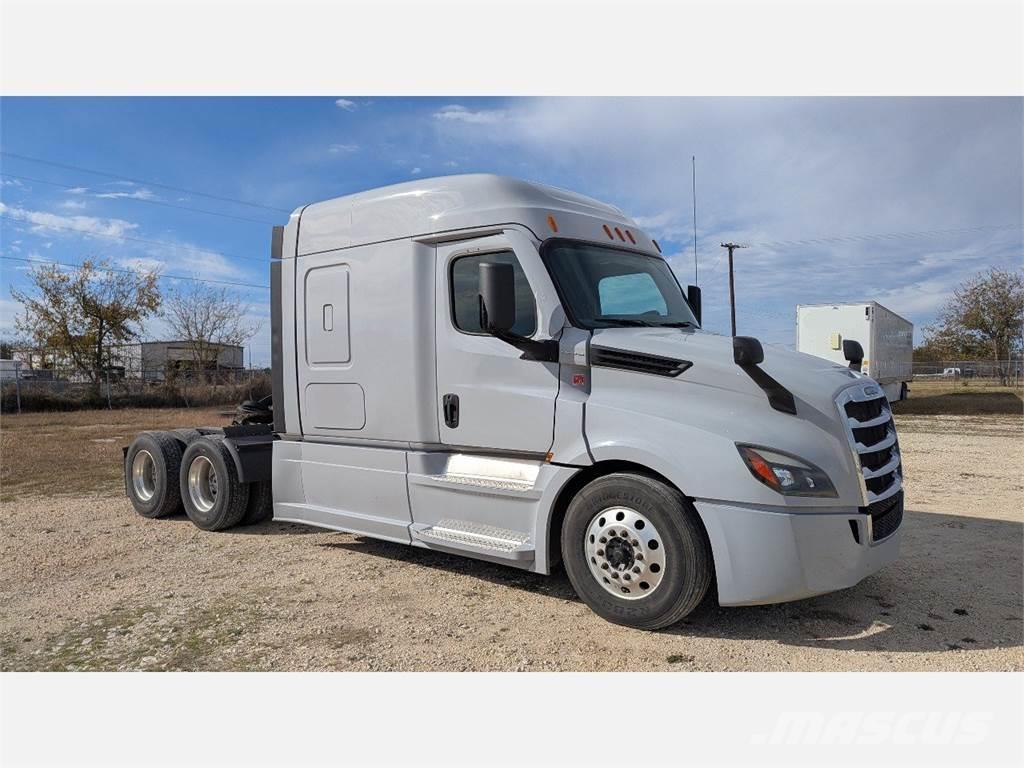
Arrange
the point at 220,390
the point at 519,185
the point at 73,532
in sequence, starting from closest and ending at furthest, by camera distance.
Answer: the point at 519,185 < the point at 73,532 < the point at 220,390

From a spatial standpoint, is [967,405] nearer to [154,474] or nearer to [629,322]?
[629,322]

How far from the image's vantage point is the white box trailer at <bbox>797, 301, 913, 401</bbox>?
21.6m

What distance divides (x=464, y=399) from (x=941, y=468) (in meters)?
9.31

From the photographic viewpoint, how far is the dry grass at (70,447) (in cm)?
1063

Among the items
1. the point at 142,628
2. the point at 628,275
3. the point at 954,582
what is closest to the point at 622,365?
the point at 628,275

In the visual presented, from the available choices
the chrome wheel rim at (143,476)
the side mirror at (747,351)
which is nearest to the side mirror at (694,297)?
the side mirror at (747,351)

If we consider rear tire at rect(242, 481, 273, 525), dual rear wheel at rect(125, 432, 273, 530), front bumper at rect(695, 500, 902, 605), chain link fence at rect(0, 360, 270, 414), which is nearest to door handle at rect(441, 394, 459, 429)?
front bumper at rect(695, 500, 902, 605)

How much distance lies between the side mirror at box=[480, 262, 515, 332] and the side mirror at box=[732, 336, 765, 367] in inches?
57.0

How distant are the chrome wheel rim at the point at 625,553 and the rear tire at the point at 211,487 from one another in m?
4.19

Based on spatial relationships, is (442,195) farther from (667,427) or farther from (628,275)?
(667,427)

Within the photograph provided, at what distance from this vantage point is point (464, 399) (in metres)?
5.38

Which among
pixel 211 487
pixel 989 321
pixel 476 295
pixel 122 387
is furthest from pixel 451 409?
pixel 989 321

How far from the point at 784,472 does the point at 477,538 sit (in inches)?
86.1

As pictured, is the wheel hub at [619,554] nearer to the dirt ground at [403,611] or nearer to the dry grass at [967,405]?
the dirt ground at [403,611]
